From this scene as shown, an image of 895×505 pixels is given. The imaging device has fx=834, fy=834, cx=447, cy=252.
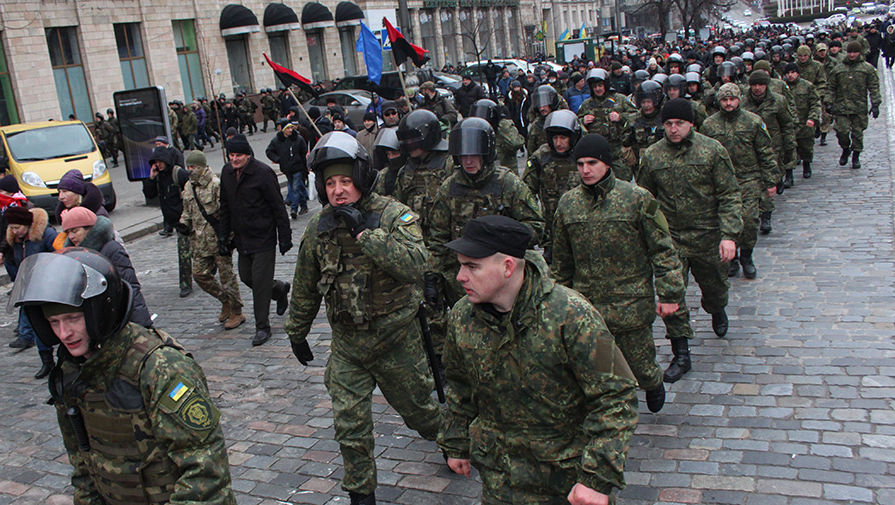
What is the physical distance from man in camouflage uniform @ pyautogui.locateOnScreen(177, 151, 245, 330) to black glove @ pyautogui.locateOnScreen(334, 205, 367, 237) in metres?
4.37

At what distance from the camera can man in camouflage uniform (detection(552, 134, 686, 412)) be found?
16.8ft

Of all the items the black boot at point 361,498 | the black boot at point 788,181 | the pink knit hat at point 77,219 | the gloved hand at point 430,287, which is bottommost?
the black boot at point 788,181

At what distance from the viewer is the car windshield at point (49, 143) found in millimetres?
16797

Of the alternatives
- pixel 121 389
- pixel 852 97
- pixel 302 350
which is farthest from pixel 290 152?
pixel 121 389

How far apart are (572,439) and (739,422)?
2691mm

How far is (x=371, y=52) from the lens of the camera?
1348 cm

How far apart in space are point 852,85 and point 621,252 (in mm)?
10411

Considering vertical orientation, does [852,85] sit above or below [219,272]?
above

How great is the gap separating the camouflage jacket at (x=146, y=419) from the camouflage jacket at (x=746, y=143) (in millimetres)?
6916

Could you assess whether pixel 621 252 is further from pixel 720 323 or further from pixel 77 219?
pixel 77 219

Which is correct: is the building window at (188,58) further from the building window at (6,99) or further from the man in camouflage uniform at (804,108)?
the man in camouflage uniform at (804,108)

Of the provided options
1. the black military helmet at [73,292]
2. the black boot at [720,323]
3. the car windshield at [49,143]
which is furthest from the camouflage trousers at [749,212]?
the car windshield at [49,143]

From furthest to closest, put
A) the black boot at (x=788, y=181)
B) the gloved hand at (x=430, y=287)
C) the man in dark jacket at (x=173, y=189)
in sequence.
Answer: the black boot at (x=788, y=181) → the man in dark jacket at (x=173, y=189) → the gloved hand at (x=430, y=287)

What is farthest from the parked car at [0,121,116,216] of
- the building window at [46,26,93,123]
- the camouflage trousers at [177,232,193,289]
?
the building window at [46,26,93,123]
